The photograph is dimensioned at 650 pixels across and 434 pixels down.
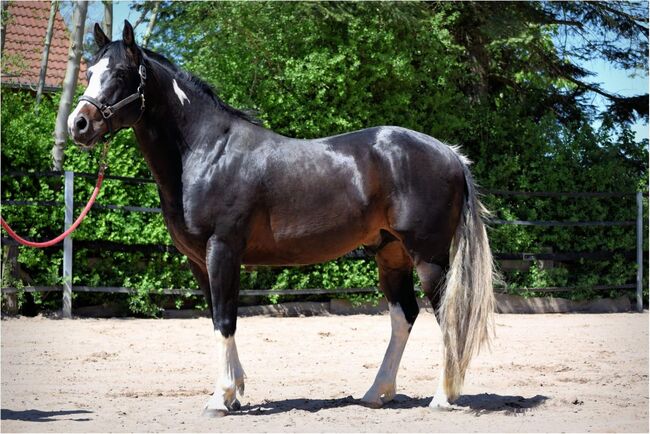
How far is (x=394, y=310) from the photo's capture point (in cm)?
489

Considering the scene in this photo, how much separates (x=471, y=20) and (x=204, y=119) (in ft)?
28.4

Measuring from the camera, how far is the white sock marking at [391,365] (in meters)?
4.72

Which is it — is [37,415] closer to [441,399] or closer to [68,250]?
[441,399]

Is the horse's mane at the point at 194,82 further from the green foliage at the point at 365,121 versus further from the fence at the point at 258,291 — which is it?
the green foliage at the point at 365,121

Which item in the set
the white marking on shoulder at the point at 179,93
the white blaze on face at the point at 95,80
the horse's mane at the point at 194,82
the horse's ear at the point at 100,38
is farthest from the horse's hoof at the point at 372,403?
the horse's ear at the point at 100,38

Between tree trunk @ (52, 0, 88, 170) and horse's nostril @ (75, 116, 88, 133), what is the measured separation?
5.04 metres

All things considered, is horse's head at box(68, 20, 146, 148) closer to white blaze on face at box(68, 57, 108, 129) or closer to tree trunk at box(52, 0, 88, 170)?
white blaze on face at box(68, 57, 108, 129)

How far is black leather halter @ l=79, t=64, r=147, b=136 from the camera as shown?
430cm

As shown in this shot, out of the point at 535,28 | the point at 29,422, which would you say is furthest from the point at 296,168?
the point at 535,28

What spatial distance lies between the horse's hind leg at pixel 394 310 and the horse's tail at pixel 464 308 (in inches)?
12.8

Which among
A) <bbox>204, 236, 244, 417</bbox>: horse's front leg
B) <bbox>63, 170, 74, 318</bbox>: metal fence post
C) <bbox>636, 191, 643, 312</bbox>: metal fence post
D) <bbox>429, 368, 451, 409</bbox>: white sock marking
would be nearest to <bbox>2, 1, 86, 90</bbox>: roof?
<bbox>63, 170, 74, 318</bbox>: metal fence post

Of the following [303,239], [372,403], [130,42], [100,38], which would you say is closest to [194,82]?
[130,42]

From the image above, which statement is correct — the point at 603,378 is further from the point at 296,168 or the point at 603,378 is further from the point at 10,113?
the point at 10,113

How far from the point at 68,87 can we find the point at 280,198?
599 cm
